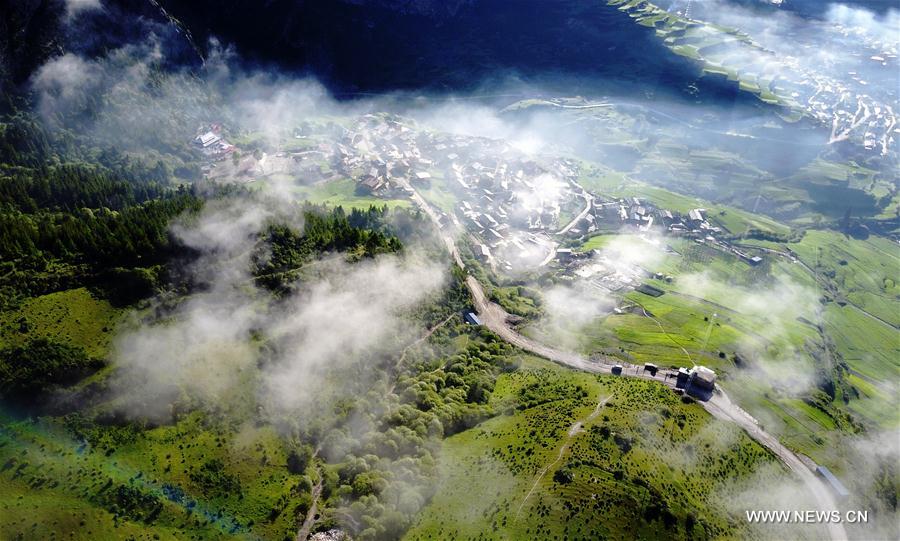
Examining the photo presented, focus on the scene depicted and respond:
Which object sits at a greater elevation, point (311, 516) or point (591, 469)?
point (311, 516)

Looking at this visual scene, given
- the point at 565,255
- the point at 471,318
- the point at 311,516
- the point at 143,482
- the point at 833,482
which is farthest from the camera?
the point at 565,255

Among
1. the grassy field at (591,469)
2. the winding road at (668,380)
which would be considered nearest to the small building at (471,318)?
the winding road at (668,380)

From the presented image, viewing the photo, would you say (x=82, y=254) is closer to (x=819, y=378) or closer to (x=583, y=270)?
(x=583, y=270)

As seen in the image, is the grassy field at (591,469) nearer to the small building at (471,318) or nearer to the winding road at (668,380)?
the winding road at (668,380)

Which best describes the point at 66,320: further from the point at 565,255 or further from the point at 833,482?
the point at 565,255

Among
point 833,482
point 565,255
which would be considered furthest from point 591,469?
point 565,255
